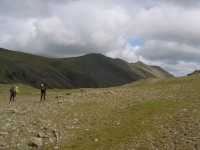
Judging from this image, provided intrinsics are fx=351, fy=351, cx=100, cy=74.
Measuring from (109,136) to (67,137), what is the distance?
330 cm

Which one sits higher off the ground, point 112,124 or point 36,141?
point 112,124

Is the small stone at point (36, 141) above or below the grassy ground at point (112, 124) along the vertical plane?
below

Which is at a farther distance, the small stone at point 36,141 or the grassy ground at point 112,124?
the small stone at point 36,141

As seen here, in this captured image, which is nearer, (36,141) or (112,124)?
(36,141)

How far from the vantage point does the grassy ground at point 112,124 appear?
2555cm

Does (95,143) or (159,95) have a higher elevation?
Answer: (159,95)

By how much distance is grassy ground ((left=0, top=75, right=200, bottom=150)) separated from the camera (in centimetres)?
2555

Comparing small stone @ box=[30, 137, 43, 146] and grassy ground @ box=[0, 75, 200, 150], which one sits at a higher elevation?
grassy ground @ box=[0, 75, 200, 150]

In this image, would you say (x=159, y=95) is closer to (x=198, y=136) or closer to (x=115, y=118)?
(x=115, y=118)

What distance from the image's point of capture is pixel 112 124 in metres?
29.4

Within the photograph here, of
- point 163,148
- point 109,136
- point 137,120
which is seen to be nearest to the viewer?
point 163,148

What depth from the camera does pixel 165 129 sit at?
27.2 m

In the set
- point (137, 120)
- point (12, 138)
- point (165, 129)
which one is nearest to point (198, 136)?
point (165, 129)

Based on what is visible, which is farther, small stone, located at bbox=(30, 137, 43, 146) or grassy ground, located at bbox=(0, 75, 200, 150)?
small stone, located at bbox=(30, 137, 43, 146)
